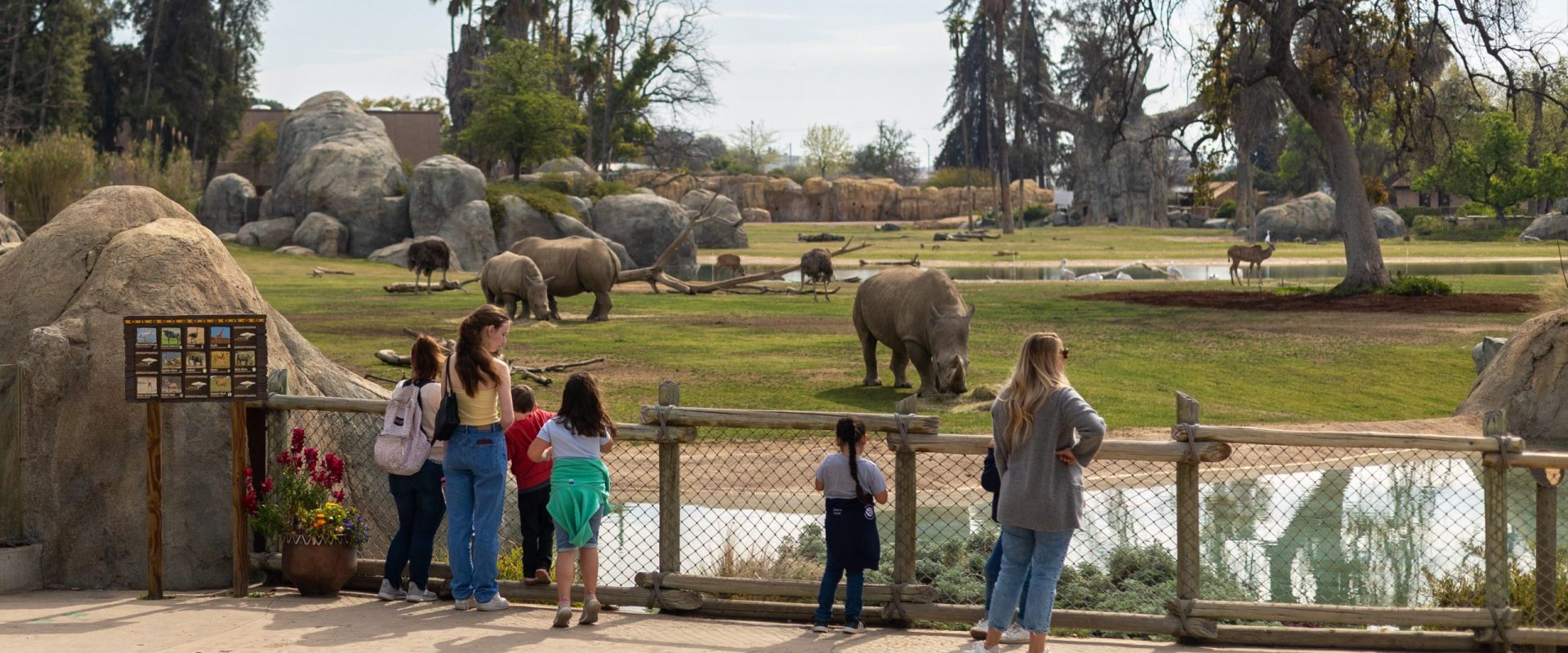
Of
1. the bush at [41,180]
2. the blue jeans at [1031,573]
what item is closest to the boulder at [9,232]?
the bush at [41,180]

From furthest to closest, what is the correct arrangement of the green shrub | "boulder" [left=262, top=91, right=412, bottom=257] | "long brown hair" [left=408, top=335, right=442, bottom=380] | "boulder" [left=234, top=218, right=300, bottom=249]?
"boulder" [left=262, top=91, right=412, bottom=257]
"boulder" [left=234, top=218, right=300, bottom=249]
the green shrub
"long brown hair" [left=408, top=335, right=442, bottom=380]

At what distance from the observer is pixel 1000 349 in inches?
960

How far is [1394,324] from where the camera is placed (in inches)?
1125

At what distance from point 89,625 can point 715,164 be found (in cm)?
11074

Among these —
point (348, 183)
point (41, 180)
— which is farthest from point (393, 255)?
point (41, 180)

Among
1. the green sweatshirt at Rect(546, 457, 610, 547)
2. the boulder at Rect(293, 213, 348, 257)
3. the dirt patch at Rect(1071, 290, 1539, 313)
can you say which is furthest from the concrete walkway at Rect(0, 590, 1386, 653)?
the boulder at Rect(293, 213, 348, 257)

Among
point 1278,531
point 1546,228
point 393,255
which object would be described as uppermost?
point 1546,228

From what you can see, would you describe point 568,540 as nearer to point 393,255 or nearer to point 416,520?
point 416,520

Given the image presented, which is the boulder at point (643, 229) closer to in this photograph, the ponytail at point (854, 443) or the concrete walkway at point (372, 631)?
the concrete walkway at point (372, 631)

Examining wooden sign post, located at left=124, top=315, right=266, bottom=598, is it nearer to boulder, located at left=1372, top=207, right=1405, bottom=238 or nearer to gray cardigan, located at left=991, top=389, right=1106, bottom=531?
gray cardigan, located at left=991, top=389, right=1106, bottom=531

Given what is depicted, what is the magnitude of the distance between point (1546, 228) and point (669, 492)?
6625 centimetres

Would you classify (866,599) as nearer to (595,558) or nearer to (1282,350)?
(595,558)

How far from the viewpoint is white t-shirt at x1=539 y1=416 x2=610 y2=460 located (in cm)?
846

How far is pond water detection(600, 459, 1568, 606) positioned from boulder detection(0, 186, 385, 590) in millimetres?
2822
